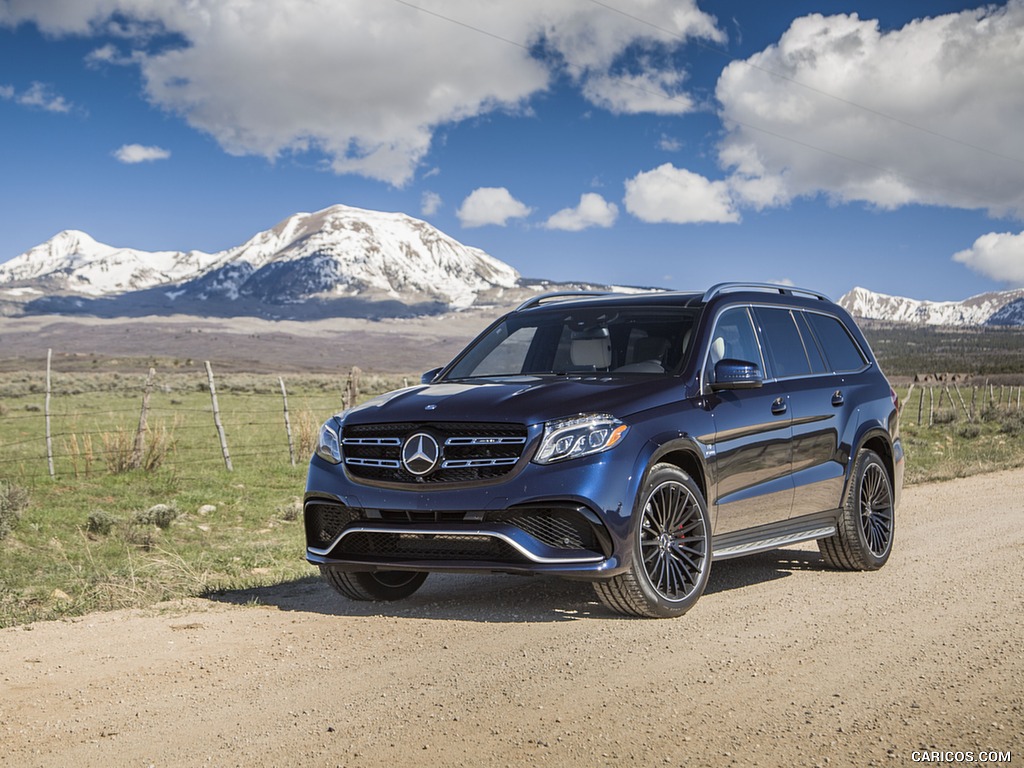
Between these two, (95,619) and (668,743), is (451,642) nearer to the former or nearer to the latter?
(668,743)

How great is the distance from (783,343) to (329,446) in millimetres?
3265

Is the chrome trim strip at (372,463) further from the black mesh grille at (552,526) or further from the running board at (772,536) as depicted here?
the running board at (772,536)

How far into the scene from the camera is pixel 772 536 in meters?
7.33

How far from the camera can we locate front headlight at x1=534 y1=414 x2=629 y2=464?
19.7ft

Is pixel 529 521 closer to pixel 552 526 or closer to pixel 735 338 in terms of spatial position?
pixel 552 526

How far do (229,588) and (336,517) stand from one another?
2.20 meters

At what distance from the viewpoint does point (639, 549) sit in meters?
6.11

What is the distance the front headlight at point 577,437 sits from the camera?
6.01 meters

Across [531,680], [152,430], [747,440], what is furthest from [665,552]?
[152,430]

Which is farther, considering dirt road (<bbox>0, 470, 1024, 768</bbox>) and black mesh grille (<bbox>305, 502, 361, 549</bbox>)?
black mesh grille (<bbox>305, 502, 361, 549</bbox>)

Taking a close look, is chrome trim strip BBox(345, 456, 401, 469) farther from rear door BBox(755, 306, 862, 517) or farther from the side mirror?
rear door BBox(755, 306, 862, 517)

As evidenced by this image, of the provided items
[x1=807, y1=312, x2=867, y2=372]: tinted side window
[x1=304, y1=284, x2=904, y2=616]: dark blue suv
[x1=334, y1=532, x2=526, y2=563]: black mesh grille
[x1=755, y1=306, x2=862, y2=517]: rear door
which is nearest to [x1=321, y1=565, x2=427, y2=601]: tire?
[x1=304, y1=284, x2=904, y2=616]: dark blue suv

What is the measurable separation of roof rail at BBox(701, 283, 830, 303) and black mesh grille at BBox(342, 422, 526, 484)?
2.02 m

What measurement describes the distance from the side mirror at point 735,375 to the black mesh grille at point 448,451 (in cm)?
145
